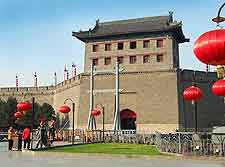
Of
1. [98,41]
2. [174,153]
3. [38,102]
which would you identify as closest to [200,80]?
[98,41]

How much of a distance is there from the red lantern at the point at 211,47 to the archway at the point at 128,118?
28.2m

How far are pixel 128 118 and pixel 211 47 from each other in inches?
1156

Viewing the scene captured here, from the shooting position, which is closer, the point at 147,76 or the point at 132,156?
the point at 132,156

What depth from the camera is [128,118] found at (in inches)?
1373

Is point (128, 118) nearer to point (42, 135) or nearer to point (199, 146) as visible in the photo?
point (42, 135)

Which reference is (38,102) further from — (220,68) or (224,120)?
(220,68)

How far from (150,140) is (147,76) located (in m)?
13.9

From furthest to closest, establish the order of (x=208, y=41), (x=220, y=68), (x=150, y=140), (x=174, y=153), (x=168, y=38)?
(x=168, y=38)
(x=150, y=140)
(x=174, y=153)
(x=220, y=68)
(x=208, y=41)

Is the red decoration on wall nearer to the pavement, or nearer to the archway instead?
the archway

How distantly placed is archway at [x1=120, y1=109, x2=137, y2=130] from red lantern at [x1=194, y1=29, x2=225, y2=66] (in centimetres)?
2823

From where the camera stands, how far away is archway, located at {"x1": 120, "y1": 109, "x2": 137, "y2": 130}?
3450cm

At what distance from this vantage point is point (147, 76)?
1336 inches

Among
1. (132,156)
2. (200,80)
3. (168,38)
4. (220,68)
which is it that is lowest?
(132,156)

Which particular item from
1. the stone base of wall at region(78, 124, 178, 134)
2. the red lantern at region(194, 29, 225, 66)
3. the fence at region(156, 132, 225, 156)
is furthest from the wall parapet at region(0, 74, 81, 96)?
the red lantern at region(194, 29, 225, 66)
